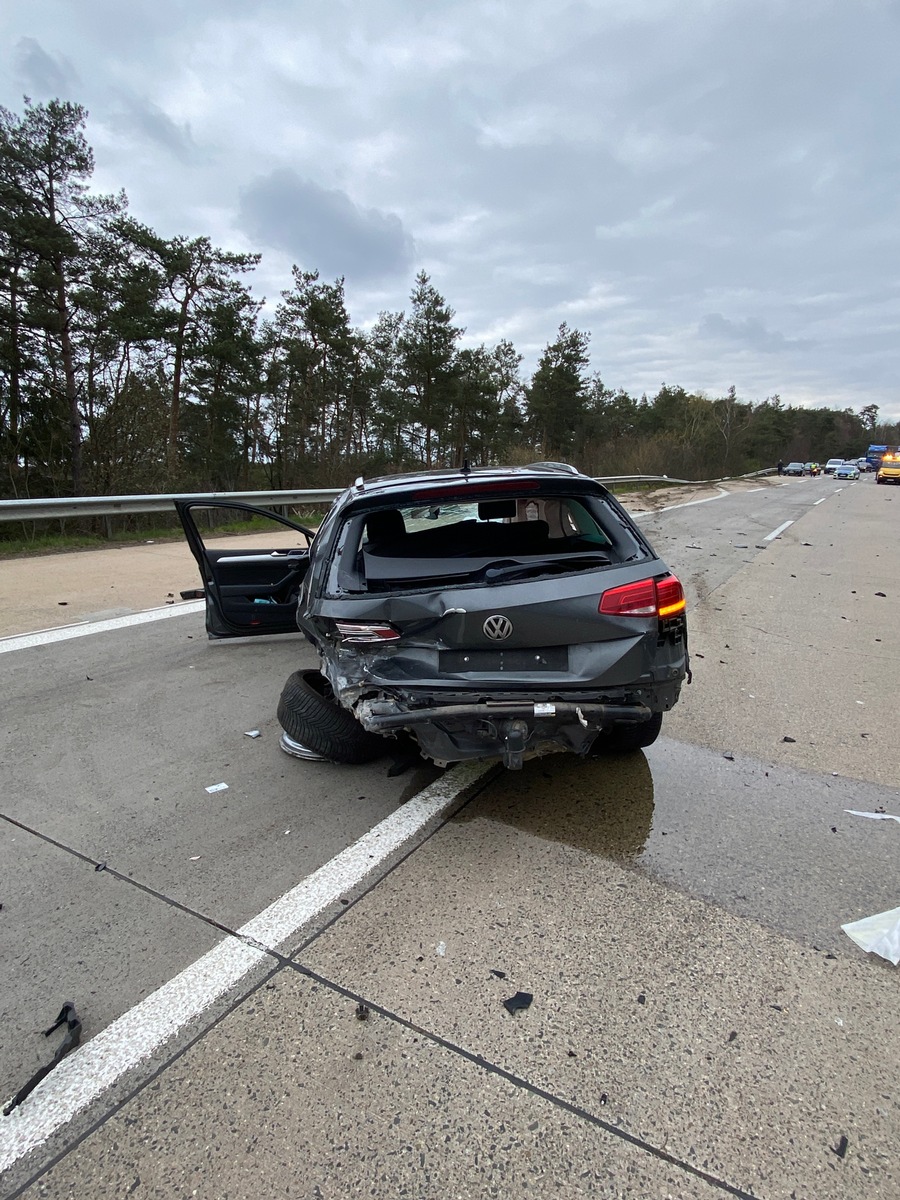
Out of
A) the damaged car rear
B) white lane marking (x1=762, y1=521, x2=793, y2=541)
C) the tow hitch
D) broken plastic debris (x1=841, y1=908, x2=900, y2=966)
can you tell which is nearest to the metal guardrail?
the damaged car rear

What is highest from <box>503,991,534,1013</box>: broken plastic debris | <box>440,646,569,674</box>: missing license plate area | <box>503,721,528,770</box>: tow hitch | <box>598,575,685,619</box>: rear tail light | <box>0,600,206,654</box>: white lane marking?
<box>598,575,685,619</box>: rear tail light

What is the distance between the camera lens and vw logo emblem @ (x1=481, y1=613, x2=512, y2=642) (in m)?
2.69

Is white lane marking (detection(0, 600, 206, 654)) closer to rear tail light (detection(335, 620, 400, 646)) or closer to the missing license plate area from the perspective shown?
rear tail light (detection(335, 620, 400, 646))

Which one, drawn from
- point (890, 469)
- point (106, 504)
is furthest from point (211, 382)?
point (890, 469)

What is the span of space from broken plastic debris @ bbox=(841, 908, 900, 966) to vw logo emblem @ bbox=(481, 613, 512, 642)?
5.43ft

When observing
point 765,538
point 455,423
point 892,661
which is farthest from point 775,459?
point 892,661

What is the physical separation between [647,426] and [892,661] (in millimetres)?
74671

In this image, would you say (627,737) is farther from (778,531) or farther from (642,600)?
(778,531)

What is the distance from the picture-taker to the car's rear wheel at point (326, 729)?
3434mm

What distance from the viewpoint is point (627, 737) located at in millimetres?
3467

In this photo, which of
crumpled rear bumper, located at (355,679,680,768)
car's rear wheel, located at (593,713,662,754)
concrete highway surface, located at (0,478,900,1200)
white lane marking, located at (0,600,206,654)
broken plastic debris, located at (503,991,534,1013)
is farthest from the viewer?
white lane marking, located at (0,600,206,654)

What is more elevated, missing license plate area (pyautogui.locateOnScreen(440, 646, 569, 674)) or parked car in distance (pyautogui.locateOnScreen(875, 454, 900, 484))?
parked car in distance (pyautogui.locateOnScreen(875, 454, 900, 484))

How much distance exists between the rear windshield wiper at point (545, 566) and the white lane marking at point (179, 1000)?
121 centimetres

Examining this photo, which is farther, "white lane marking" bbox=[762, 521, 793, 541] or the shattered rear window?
"white lane marking" bbox=[762, 521, 793, 541]
